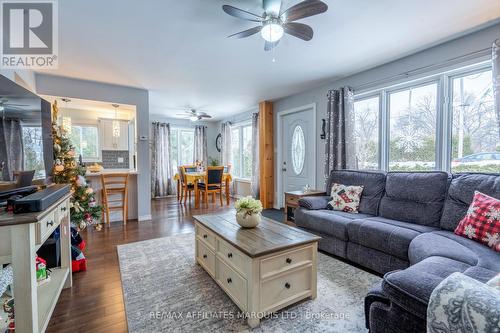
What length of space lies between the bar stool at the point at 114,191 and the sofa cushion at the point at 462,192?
4.29 m

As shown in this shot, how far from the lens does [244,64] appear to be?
10.0ft

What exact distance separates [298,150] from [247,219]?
2816 mm

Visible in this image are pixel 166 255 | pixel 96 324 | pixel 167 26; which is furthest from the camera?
pixel 166 255

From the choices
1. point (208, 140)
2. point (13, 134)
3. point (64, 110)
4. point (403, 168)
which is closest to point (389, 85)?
point (403, 168)

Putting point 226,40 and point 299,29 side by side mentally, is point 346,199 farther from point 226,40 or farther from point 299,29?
point 226,40

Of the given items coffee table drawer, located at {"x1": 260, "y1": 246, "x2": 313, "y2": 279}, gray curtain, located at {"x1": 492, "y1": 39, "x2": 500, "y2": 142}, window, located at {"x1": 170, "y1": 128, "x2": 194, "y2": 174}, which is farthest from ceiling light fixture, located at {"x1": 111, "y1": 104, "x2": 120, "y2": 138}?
gray curtain, located at {"x1": 492, "y1": 39, "x2": 500, "y2": 142}

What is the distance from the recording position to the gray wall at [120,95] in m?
3.42

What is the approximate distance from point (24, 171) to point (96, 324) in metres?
1.13

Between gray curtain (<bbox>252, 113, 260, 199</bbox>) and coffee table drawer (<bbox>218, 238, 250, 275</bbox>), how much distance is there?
11.5 ft

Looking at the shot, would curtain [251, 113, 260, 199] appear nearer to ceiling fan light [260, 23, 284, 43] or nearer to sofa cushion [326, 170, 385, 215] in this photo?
sofa cushion [326, 170, 385, 215]

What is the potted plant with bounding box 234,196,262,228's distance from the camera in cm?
198

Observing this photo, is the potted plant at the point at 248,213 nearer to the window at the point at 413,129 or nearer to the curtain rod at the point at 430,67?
the window at the point at 413,129

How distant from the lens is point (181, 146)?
7207 millimetres

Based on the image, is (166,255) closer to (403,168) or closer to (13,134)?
(13,134)
